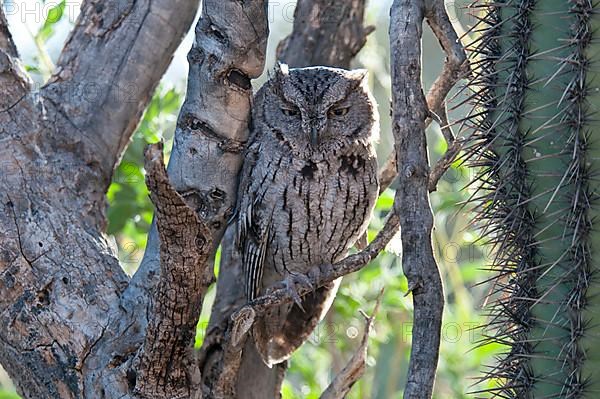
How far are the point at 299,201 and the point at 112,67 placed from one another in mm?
834

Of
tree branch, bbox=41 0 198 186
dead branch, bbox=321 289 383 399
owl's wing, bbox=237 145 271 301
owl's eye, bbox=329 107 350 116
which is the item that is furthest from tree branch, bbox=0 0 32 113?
dead branch, bbox=321 289 383 399

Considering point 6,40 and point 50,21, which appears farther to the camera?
point 50,21

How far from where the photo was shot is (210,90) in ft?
8.33

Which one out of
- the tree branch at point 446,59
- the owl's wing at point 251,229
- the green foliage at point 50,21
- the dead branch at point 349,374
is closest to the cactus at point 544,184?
the tree branch at point 446,59

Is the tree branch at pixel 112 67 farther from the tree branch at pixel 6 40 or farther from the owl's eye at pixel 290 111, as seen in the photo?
the owl's eye at pixel 290 111

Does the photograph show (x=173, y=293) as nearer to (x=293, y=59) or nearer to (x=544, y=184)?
(x=544, y=184)

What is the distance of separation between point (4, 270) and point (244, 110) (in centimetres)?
86

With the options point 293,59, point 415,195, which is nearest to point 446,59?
point 415,195

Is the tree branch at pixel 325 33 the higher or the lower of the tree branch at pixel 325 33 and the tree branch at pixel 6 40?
the higher

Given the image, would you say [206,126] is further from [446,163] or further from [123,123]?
[446,163]

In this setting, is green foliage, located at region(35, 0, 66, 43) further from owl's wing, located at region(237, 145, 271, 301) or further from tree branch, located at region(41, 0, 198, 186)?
owl's wing, located at region(237, 145, 271, 301)

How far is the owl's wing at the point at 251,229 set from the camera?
306cm

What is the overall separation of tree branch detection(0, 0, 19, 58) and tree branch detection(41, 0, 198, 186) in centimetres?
19

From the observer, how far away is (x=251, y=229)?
315cm
